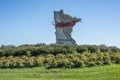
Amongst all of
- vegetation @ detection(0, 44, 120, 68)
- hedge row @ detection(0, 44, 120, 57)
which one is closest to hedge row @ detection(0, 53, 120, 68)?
vegetation @ detection(0, 44, 120, 68)

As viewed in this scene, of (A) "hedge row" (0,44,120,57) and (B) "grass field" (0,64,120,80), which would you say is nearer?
(B) "grass field" (0,64,120,80)

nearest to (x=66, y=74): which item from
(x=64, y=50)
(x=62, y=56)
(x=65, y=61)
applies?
(x=65, y=61)

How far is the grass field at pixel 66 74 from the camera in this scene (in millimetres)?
21062

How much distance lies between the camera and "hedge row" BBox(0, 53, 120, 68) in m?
24.7

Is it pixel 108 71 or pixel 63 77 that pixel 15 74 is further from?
pixel 108 71

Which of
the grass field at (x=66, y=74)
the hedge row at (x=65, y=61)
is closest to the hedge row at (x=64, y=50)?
the hedge row at (x=65, y=61)

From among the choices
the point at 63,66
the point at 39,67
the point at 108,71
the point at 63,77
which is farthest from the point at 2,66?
Answer: the point at 108,71

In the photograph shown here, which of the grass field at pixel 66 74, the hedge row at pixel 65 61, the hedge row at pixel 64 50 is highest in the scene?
the hedge row at pixel 64 50

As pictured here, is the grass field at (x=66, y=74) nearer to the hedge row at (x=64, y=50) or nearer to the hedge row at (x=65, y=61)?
the hedge row at (x=65, y=61)

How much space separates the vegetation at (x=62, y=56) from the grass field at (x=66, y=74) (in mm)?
1254

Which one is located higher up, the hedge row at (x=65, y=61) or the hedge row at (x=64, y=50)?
the hedge row at (x=64, y=50)

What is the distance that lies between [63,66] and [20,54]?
25.0 ft

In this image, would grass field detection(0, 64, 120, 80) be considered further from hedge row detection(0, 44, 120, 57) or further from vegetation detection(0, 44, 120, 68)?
hedge row detection(0, 44, 120, 57)

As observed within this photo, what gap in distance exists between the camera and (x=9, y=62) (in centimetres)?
2786
